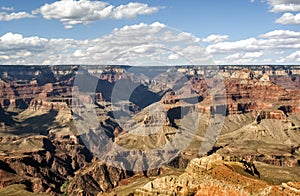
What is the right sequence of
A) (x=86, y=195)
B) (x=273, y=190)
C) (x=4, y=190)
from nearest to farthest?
(x=273, y=190)
(x=4, y=190)
(x=86, y=195)

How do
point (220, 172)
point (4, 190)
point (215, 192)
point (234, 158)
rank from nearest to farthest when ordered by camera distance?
point (215, 192) < point (220, 172) < point (234, 158) < point (4, 190)

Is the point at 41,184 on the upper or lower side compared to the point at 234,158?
lower

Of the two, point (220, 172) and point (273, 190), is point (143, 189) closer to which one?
point (220, 172)

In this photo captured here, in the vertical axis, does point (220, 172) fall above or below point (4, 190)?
above

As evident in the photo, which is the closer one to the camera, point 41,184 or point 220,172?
point 220,172

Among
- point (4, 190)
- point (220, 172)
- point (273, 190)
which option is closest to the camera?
point (273, 190)

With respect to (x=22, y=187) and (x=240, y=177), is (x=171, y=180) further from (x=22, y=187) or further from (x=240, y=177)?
(x=22, y=187)

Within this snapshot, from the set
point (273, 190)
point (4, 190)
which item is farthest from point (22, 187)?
point (273, 190)

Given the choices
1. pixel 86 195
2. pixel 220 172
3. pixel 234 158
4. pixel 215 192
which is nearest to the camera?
pixel 215 192

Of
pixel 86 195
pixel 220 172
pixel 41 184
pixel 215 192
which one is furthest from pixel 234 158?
pixel 41 184
